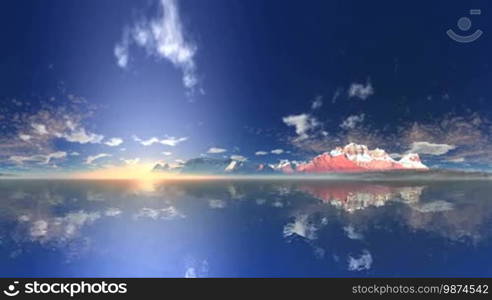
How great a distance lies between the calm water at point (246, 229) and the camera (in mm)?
3381

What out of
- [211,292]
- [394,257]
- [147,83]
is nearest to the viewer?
[211,292]

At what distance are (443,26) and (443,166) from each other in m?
1.21

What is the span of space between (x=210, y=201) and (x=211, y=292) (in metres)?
0.85

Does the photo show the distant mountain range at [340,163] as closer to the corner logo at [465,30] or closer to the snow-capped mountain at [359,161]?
the snow-capped mountain at [359,161]

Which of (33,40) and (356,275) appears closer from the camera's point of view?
(356,275)

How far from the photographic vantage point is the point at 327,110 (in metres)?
3.76

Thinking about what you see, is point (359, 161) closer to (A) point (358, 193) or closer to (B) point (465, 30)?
(A) point (358, 193)

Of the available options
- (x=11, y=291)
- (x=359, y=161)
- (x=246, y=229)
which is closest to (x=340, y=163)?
(x=359, y=161)

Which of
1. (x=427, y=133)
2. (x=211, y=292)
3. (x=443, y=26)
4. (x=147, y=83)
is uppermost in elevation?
(x=443, y=26)

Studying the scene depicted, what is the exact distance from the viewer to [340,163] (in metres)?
3.80

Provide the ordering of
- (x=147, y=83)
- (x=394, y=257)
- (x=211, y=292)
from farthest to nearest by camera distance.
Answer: (x=147, y=83)
(x=394, y=257)
(x=211, y=292)

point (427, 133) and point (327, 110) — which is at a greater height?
point (327, 110)

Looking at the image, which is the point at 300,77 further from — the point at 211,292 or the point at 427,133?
the point at 211,292

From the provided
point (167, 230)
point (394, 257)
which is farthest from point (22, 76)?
point (394, 257)
